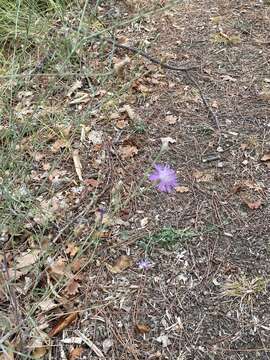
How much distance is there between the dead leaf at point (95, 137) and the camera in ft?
8.36

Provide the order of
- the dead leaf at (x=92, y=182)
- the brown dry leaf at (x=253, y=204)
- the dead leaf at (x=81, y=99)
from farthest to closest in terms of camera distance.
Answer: the dead leaf at (x=81, y=99), the dead leaf at (x=92, y=182), the brown dry leaf at (x=253, y=204)

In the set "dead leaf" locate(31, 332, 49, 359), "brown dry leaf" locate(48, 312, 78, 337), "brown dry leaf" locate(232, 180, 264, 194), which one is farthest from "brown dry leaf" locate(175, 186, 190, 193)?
"dead leaf" locate(31, 332, 49, 359)

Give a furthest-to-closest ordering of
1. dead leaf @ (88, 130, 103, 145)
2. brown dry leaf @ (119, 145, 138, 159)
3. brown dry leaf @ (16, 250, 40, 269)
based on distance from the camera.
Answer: dead leaf @ (88, 130, 103, 145) < brown dry leaf @ (119, 145, 138, 159) < brown dry leaf @ (16, 250, 40, 269)

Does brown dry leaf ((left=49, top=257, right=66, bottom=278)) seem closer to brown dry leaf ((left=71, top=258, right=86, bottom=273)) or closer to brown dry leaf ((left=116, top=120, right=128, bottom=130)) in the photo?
brown dry leaf ((left=71, top=258, right=86, bottom=273))

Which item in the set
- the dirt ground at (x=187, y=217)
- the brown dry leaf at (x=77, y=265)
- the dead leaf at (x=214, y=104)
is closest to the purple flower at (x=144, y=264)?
the dirt ground at (x=187, y=217)

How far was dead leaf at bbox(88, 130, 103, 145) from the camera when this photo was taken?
2.55 meters

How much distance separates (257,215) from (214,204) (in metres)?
0.18

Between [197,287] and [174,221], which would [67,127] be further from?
[197,287]

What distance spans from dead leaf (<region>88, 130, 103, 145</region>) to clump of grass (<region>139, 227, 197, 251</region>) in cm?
67

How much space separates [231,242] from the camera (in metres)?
2.07

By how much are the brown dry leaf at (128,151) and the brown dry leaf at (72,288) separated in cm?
74

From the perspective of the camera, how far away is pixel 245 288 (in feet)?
6.26

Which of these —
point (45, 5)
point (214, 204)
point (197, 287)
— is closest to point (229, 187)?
point (214, 204)

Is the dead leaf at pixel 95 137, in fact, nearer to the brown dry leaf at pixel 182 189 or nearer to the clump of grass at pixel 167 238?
the brown dry leaf at pixel 182 189
